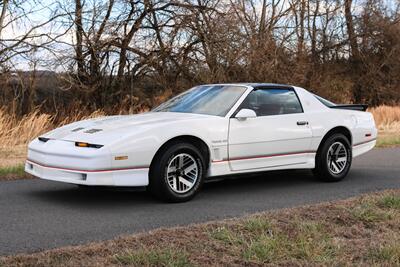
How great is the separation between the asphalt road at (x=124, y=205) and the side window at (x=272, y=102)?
1.08 m

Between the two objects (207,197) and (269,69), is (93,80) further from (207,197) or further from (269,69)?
(207,197)

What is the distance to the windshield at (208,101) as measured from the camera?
7.77 metres

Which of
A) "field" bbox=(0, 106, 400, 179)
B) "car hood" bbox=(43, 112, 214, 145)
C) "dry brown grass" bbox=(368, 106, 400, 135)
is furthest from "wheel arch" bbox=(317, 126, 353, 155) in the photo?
"dry brown grass" bbox=(368, 106, 400, 135)

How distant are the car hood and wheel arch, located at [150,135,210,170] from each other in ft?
0.70

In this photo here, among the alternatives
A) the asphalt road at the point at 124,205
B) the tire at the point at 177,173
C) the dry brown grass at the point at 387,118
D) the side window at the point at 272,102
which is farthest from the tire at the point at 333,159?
the dry brown grass at the point at 387,118

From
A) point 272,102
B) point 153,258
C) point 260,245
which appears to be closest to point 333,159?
point 272,102

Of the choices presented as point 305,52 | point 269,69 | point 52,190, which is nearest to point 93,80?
point 269,69

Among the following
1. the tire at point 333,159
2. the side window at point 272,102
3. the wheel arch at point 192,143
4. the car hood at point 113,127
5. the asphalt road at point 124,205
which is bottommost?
the asphalt road at point 124,205

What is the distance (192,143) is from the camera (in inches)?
283

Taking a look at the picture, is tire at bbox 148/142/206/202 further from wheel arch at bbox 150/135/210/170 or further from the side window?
the side window

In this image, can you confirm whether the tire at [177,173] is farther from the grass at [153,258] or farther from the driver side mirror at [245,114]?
the grass at [153,258]

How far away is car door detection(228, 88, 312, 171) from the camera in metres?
7.54

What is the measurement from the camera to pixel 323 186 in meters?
8.47

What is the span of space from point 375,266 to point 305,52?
23.9m
